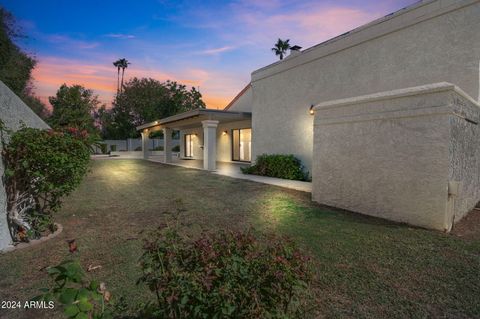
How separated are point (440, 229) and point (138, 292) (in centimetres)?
489

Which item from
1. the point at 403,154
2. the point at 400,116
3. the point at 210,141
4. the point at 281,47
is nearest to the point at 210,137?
the point at 210,141

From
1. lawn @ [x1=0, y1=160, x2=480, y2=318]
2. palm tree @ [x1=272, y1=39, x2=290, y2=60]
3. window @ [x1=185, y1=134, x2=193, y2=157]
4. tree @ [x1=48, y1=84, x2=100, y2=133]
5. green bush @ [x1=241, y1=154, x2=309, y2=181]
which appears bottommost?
lawn @ [x1=0, y1=160, x2=480, y2=318]

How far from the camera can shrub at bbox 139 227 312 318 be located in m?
1.40

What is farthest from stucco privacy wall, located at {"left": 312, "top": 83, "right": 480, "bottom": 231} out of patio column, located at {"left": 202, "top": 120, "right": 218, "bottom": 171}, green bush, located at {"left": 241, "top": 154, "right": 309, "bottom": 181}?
patio column, located at {"left": 202, "top": 120, "right": 218, "bottom": 171}

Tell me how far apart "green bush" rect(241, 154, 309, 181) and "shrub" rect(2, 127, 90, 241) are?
7977 millimetres

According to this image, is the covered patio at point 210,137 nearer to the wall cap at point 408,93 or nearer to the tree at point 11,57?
the wall cap at point 408,93

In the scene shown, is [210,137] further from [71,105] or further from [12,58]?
Answer: [71,105]

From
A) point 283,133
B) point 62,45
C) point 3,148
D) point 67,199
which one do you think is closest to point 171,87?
point 62,45

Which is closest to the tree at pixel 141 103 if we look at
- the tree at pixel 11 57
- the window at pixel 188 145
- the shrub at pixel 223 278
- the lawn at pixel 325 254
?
the window at pixel 188 145

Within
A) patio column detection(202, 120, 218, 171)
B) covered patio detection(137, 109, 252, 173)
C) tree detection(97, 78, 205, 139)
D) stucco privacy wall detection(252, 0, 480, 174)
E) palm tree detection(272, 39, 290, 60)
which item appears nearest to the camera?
stucco privacy wall detection(252, 0, 480, 174)

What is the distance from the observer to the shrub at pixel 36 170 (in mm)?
3627

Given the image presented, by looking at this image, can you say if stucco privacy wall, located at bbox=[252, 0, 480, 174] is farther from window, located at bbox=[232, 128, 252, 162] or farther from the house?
window, located at bbox=[232, 128, 252, 162]

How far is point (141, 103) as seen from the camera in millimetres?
42188

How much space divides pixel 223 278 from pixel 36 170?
11.8 ft
